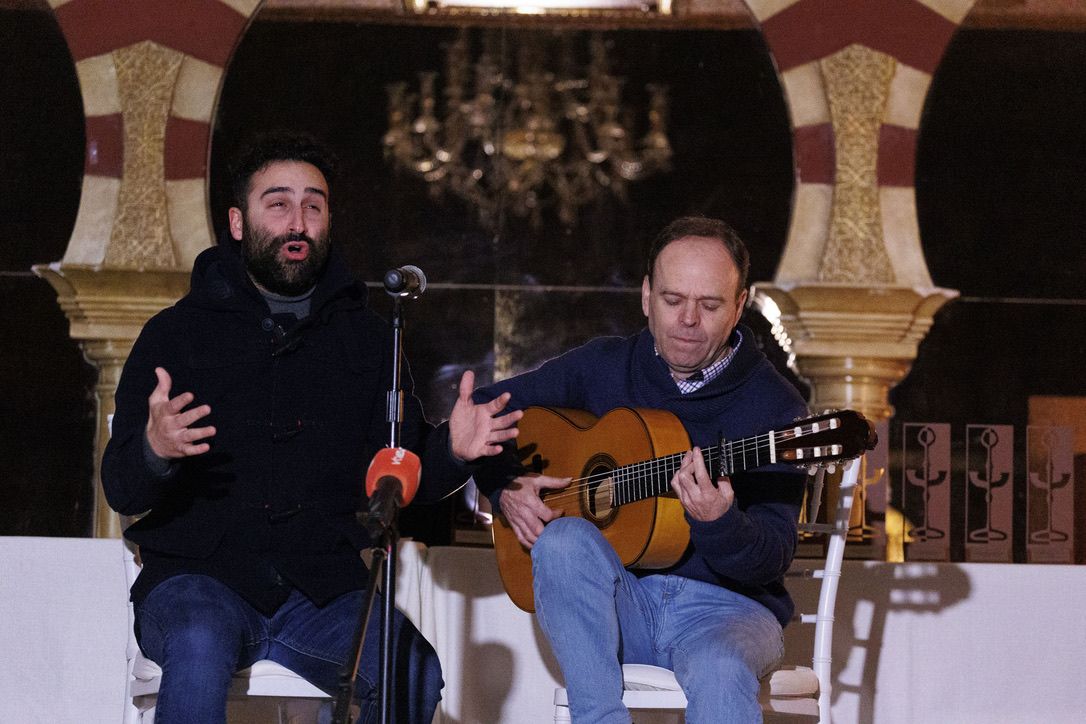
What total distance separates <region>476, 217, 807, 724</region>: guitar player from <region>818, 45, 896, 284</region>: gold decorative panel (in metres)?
1.60

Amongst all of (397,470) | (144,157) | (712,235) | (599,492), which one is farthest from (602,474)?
(144,157)

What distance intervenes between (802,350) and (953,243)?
68 centimetres

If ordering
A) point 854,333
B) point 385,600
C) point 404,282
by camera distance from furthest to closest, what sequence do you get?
1. point 854,333
2. point 404,282
3. point 385,600

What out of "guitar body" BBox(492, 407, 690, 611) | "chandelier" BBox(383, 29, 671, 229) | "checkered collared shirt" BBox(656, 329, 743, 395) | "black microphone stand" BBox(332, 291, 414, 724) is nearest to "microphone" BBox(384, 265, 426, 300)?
"black microphone stand" BBox(332, 291, 414, 724)

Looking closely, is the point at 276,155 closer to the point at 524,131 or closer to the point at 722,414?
the point at 722,414

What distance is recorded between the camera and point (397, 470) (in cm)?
242

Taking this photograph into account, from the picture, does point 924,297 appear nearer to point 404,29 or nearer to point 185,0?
point 404,29

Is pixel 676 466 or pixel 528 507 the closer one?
pixel 676 466

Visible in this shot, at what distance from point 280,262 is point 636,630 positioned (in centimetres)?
118

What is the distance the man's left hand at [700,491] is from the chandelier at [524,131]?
2240 mm

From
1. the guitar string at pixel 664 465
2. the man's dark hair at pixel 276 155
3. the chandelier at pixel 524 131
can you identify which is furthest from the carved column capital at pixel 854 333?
the man's dark hair at pixel 276 155

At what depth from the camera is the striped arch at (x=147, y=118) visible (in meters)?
4.61

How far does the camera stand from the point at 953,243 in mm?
4645

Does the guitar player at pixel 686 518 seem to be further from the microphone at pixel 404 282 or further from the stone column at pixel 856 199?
the stone column at pixel 856 199
